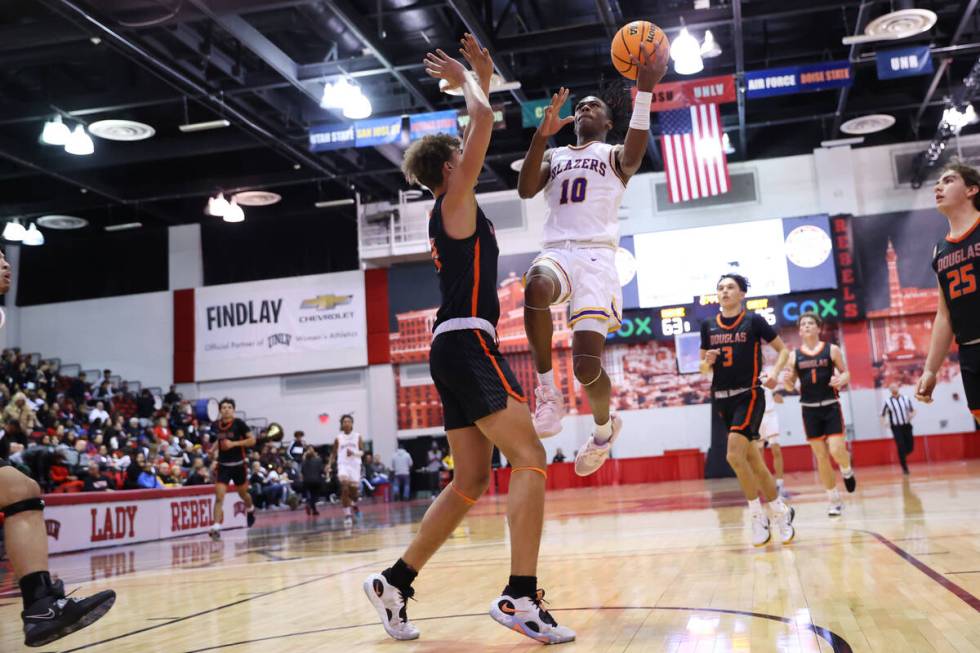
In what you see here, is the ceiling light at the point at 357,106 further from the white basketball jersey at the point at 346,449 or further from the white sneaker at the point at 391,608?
the white sneaker at the point at 391,608

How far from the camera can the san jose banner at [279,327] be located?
2855 centimetres

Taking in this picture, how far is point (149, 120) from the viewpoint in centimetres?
2206

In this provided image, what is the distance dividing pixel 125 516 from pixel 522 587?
11.5 metres

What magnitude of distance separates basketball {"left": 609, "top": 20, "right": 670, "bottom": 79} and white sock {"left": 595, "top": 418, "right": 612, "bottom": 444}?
7.08 feet

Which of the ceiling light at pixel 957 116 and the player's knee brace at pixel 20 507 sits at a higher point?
the ceiling light at pixel 957 116

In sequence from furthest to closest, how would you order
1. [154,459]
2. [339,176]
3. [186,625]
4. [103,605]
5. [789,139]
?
[789,139], [339,176], [154,459], [186,625], [103,605]

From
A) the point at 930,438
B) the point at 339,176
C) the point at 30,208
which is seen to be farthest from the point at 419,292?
the point at 930,438

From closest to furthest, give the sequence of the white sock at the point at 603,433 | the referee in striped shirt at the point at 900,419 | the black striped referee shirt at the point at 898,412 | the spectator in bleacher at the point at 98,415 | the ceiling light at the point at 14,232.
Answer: the white sock at the point at 603,433 → the referee in striped shirt at the point at 900,419 → the black striped referee shirt at the point at 898,412 → the spectator in bleacher at the point at 98,415 → the ceiling light at the point at 14,232

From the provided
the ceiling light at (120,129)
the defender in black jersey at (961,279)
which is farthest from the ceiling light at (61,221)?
the defender in black jersey at (961,279)

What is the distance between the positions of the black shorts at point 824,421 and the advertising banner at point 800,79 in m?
9.51

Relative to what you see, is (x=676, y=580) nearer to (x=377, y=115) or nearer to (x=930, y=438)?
(x=377, y=115)

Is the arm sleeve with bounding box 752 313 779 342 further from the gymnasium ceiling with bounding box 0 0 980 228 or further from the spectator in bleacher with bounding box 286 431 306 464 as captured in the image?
the spectator in bleacher with bounding box 286 431 306 464

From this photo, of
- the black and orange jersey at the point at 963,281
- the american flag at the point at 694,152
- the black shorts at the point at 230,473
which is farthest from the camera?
the american flag at the point at 694,152

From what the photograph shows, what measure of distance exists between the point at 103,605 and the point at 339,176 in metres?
Answer: 21.8
